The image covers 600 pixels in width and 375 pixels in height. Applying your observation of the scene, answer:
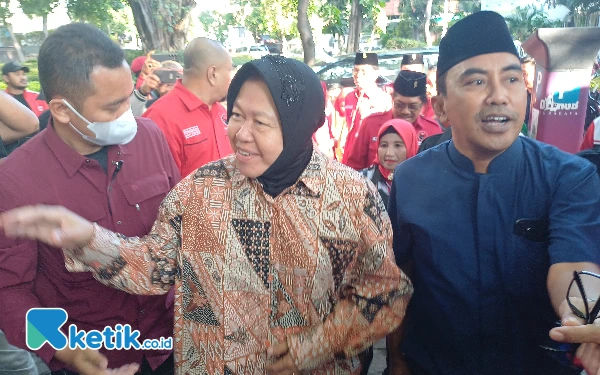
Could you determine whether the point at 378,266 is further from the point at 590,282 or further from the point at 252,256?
the point at 590,282

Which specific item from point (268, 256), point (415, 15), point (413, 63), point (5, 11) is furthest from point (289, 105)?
point (415, 15)

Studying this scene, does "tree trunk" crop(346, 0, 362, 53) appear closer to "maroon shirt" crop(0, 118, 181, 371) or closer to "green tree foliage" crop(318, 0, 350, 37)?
"green tree foliage" crop(318, 0, 350, 37)

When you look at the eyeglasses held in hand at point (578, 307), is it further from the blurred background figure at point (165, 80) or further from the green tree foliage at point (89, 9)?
the green tree foliage at point (89, 9)

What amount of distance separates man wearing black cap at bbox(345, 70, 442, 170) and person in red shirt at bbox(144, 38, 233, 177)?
124cm

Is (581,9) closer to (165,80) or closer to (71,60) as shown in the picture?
(165,80)

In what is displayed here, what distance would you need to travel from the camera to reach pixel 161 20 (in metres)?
10.9

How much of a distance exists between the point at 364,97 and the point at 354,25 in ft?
49.2

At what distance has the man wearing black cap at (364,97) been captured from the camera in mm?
5555

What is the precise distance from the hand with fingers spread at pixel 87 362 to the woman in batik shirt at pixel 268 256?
30 cm

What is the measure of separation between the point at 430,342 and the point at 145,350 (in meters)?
1.13

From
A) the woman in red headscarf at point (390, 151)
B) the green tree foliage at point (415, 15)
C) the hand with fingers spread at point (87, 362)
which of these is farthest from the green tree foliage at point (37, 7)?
the green tree foliage at point (415, 15)

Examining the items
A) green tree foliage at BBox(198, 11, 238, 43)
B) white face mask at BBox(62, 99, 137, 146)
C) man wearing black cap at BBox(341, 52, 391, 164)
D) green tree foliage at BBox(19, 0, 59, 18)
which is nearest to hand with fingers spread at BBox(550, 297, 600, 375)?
white face mask at BBox(62, 99, 137, 146)

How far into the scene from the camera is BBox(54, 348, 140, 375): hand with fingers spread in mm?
1705

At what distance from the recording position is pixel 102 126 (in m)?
1.85
